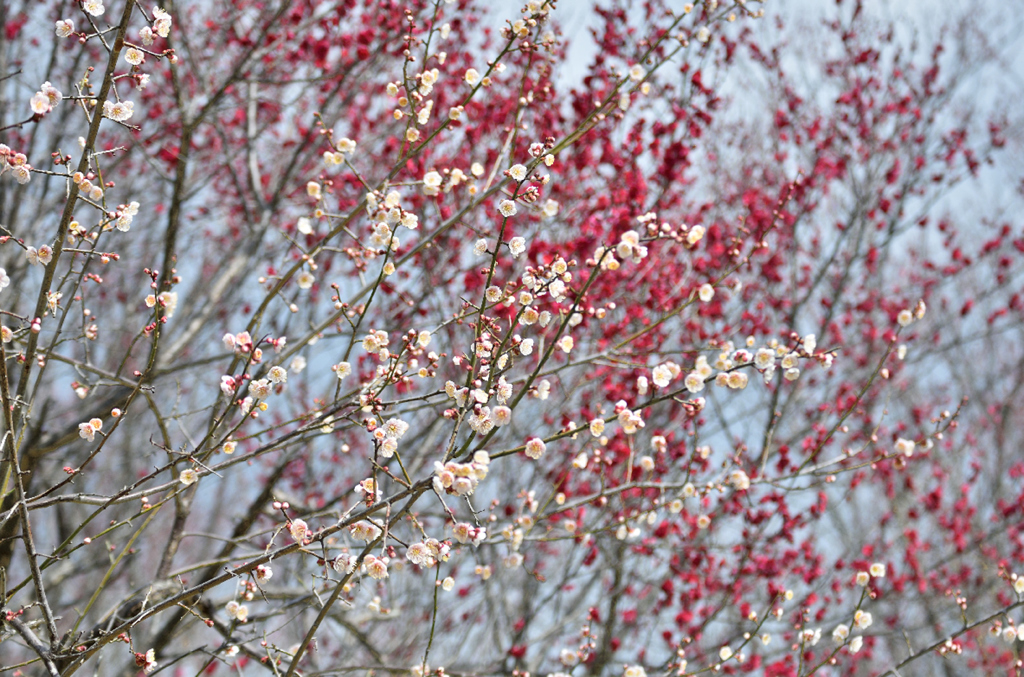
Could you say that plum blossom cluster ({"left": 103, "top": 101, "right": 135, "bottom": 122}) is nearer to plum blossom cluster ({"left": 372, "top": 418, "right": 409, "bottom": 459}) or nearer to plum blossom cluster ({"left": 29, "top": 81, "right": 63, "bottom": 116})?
plum blossom cluster ({"left": 29, "top": 81, "right": 63, "bottom": 116})

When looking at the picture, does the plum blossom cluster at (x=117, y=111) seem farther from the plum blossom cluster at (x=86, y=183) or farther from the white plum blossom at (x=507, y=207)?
the white plum blossom at (x=507, y=207)

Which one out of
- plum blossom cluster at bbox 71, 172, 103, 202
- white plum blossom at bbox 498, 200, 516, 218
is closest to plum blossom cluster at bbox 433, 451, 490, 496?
white plum blossom at bbox 498, 200, 516, 218

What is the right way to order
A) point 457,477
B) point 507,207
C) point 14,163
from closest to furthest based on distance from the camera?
point 457,477 → point 14,163 → point 507,207

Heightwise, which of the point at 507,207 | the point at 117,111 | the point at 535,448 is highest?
the point at 117,111

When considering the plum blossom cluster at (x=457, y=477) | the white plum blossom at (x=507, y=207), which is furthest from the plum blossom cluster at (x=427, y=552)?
the white plum blossom at (x=507, y=207)

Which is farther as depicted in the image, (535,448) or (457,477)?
(535,448)

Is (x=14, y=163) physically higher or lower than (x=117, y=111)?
lower

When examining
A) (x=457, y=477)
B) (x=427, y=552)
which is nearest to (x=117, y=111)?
(x=457, y=477)

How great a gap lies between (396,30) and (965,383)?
8794 millimetres

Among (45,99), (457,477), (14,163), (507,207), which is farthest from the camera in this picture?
(507,207)

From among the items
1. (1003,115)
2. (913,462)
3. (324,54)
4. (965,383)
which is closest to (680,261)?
(324,54)

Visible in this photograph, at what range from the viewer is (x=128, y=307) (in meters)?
7.24

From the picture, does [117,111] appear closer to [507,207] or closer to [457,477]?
[507,207]

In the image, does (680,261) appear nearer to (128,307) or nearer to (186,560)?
(128,307)
